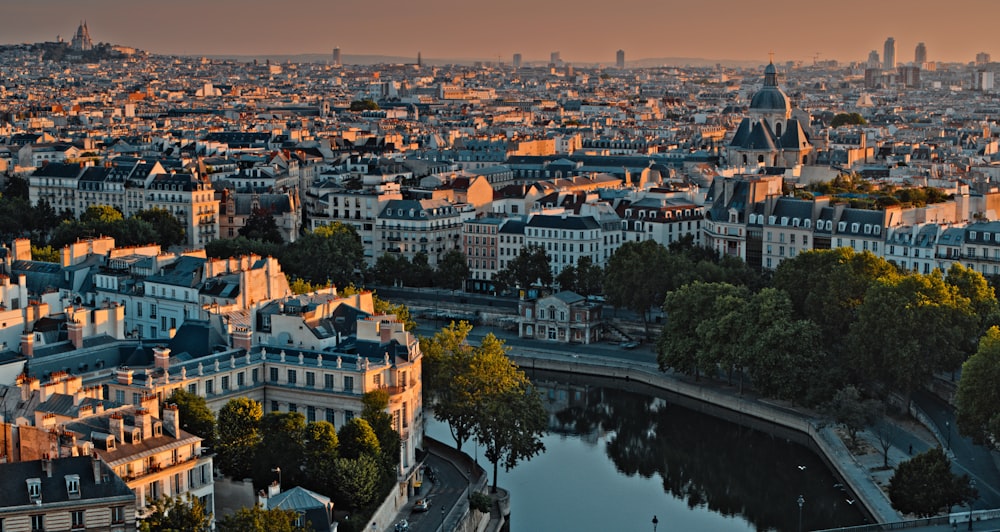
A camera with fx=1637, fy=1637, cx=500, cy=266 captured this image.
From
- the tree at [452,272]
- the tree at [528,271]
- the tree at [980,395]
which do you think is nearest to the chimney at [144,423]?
the tree at [980,395]

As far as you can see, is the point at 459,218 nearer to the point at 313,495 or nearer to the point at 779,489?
the point at 779,489

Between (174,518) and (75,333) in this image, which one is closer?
(174,518)

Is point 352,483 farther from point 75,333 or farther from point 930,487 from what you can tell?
point 930,487

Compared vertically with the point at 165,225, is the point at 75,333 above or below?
below

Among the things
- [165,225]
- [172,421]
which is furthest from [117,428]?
[165,225]

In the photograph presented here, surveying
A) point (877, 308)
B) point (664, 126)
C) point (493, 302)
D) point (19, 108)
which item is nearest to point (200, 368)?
point (877, 308)

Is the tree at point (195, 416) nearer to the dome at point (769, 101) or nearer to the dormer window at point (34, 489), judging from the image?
the dormer window at point (34, 489)

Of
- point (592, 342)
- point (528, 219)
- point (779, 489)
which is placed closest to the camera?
point (779, 489)
